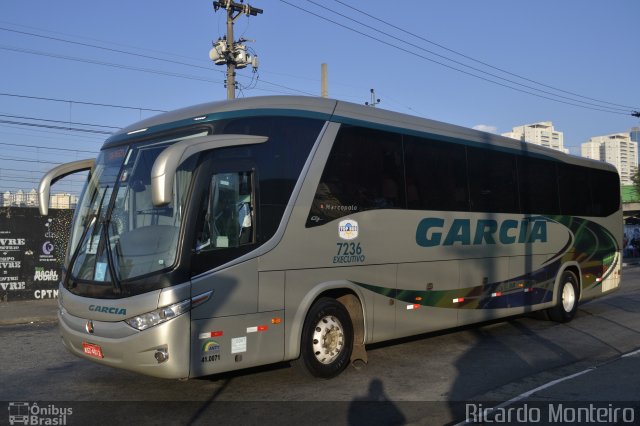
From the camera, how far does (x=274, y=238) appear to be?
7.11 metres

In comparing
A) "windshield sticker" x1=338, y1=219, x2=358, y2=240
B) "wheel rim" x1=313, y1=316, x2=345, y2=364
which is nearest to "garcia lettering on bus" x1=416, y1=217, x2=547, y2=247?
"windshield sticker" x1=338, y1=219, x2=358, y2=240

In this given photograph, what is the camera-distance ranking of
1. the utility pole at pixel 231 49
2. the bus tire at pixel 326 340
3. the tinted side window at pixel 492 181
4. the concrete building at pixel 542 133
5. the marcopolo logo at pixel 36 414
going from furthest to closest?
→ 1. the concrete building at pixel 542 133
2. the utility pole at pixel 231 49
3. the tinted side window at pixel 492 181
4. the bus tire at pixel 326 340
5. the marcopolo logo at pixel 36 414

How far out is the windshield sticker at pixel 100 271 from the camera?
660 cm

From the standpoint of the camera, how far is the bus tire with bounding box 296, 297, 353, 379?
744 centimetres

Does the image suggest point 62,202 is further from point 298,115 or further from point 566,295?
point 566,295

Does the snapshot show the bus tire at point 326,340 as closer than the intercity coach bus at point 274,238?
No

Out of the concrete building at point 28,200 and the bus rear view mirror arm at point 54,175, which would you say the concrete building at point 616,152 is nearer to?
the concrete building at point 28,200

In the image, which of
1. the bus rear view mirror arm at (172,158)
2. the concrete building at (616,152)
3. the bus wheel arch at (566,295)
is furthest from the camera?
the concrete building at (616,152)

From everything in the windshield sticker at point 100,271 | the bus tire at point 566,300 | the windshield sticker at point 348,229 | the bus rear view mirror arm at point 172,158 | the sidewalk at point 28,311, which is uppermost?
the bus rear view mirror arm at point 172,158

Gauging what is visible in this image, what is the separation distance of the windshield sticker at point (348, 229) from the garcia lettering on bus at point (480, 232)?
144 cm

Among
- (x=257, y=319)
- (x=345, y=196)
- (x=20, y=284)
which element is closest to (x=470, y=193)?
(x=345, y=196)

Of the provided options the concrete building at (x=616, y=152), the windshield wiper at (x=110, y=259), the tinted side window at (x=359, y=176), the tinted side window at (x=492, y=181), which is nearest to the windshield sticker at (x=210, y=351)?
the windshield wiper at (x=110, y=259)

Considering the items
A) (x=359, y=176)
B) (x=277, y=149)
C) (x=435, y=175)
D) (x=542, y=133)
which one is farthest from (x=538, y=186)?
(x=542, y=133)

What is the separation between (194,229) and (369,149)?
124 inches
